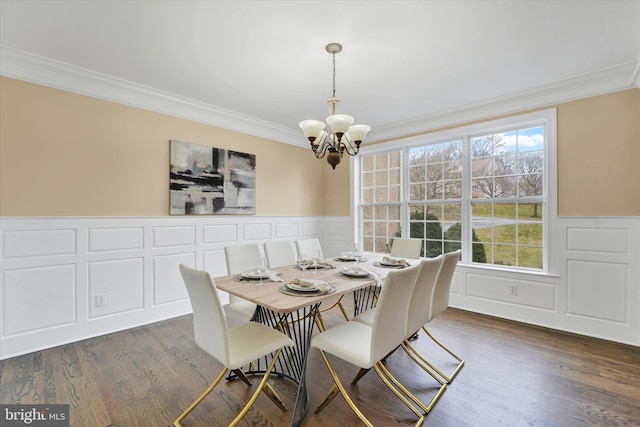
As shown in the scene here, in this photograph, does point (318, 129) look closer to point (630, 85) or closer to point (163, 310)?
point (163, 310)

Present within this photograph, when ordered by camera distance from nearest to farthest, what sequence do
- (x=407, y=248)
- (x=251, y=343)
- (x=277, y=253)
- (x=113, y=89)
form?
(x=251, y=343), (x=113, y=89), (x=277, y=253), (x=407, y=248)

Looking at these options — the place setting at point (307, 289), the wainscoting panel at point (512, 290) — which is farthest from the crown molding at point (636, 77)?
the place setting at point (307, 289)

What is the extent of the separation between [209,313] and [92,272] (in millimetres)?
2182

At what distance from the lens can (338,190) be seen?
5.34 m

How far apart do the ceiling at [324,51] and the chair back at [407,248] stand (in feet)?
5.68

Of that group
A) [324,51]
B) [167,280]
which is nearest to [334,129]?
[324,51]

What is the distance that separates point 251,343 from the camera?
179cm

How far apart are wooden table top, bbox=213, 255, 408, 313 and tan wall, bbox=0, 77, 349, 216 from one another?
1.84 metres

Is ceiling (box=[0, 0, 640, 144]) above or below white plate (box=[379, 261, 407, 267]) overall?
above

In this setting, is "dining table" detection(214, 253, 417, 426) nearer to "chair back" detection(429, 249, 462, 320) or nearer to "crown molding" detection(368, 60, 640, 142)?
"chair back" detection(429, 249, 462, 320)

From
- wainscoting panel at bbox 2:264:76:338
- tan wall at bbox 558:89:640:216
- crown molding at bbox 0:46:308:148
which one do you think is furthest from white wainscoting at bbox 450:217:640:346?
wainscoting panel at bbox 2:264:76:338

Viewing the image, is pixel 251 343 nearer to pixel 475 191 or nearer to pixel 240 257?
pixel 240 257

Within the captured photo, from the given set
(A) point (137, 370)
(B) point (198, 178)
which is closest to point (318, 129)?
(B) point (198, 178)

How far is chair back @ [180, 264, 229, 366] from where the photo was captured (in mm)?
1534
